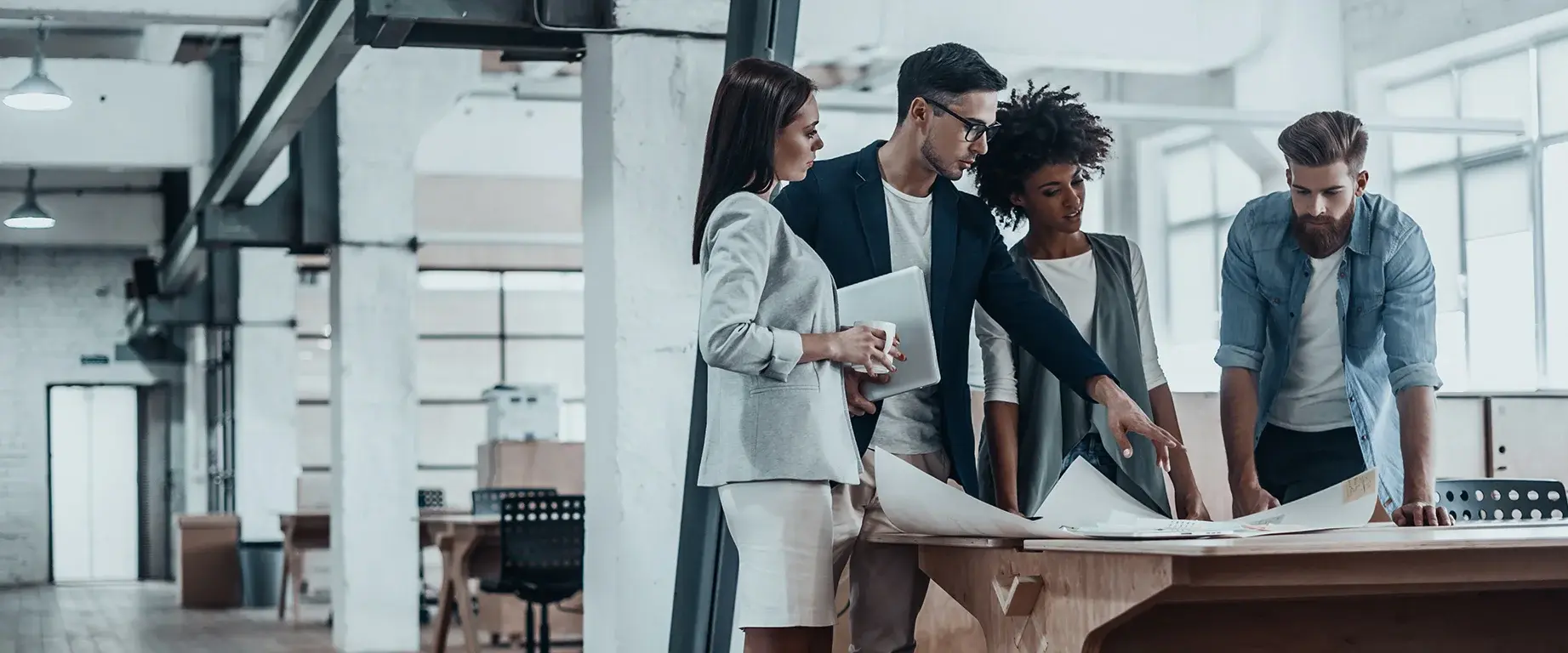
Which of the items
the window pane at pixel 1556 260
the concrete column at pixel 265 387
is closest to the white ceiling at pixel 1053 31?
the window pane at pixel 1556 260

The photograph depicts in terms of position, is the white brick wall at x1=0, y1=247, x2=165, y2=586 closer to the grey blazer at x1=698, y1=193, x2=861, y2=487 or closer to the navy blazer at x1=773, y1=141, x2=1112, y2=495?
the navy blazer at x1=773, y1=141, x2=1112, y2=495

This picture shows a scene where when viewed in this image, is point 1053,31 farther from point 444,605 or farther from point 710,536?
point 710,536

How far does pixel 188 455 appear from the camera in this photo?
15.5 metres

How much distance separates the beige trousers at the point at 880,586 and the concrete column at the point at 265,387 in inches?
402

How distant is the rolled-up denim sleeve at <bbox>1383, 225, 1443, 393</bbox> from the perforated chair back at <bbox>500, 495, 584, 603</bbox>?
4.49 meters

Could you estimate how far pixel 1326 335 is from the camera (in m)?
2.84

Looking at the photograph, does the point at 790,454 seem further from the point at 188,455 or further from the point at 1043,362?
the point at 188,455

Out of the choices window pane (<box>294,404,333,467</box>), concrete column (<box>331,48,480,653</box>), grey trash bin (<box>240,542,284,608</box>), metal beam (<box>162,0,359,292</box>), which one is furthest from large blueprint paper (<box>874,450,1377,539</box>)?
window pane (<box>294,404,333,467</box>)

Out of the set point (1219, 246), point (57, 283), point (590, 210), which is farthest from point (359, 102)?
point (57, 283)

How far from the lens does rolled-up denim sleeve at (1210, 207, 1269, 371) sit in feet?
9.39

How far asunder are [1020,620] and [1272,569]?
340 millimetres

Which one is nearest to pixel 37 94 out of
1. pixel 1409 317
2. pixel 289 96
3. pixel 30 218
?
pixel 289 96

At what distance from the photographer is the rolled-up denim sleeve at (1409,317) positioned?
8.85 ft

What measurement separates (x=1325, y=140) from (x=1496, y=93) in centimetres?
734
